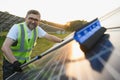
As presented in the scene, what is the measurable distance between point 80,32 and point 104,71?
51cm

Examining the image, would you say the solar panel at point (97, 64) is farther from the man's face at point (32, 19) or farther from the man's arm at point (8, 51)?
the man's face at point (32, 19)

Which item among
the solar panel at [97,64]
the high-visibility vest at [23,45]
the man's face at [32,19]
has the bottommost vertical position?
the solar panel at [97,64]

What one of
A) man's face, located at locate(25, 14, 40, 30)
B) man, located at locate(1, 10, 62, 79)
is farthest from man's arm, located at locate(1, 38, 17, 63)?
man's face, located at locate(25, 14, 40, 30)

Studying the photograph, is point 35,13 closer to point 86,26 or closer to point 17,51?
point 17,51

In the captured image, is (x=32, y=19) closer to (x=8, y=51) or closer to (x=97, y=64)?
(x=8, y=51)

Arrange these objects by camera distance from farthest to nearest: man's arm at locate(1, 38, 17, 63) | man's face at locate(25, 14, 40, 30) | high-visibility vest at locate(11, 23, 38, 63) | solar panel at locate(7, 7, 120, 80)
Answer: high-visibility vest at locate(11, 23, 38, 63)
man's face at locate(25, 14, 40, 30)
man's arm at locate(1, 38, 17, 63)
solar panel at locate(7, 7, 120, 80)

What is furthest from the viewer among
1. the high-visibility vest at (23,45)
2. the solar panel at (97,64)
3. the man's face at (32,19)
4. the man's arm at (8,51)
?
the high-visibility vest at (23,45)

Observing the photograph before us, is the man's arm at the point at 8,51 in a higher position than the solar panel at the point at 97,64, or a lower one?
higher

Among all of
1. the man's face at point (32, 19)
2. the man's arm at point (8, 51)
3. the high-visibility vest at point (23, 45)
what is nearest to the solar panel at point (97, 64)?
the man's arm at point (8, 51)

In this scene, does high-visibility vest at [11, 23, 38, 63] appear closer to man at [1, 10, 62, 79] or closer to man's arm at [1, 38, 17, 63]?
man at [1, 10, 62, 79]

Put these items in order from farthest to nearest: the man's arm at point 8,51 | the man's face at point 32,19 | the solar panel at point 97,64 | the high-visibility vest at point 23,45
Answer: the high-visibility vest at point 23,45 < the man's face at point 32,19 < the man's arm at point 8,51 < the solar panel at point 97,64

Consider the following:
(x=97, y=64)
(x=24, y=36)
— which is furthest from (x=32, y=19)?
(x=97, y=64)

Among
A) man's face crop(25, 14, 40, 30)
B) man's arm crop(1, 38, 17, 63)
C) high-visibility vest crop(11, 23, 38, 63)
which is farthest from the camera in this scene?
high-visibility vest crop(11, 23, 38, 63)

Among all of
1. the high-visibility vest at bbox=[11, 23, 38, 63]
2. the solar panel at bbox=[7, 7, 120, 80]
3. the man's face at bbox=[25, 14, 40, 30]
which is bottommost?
the solar panel at bbox=[7, 7, 120, 80]
